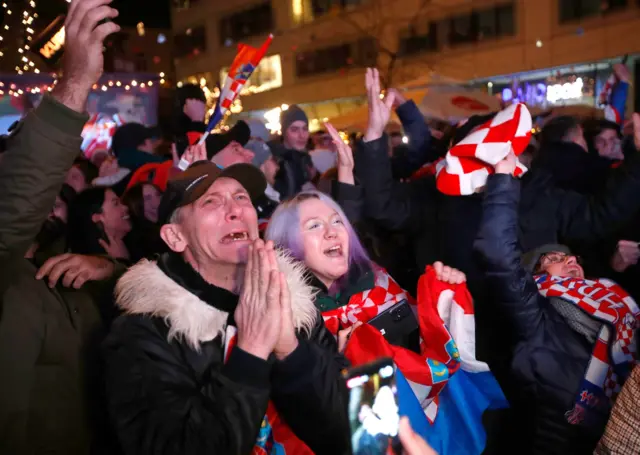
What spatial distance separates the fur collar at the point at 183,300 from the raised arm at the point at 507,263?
0.95m

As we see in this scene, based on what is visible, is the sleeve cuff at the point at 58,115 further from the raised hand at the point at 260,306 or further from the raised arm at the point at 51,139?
the raised hand at the point at 260,306

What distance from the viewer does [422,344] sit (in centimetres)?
279

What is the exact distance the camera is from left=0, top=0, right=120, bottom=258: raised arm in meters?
1.66

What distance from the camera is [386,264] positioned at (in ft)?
16.8

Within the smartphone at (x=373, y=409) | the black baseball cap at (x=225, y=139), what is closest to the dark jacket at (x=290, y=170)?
the black baseball cap at (x=225, y=139)

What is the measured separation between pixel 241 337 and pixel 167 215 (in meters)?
0.82

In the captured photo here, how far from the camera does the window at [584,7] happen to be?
20484 mm

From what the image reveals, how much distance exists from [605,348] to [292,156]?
154 inches

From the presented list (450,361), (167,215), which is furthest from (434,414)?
(167,215)

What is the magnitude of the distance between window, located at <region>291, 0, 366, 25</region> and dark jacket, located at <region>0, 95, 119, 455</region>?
30193 millimetres

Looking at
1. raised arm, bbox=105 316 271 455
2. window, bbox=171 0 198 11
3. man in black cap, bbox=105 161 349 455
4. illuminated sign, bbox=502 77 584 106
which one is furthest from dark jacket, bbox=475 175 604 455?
window, bbox=171 0 198 11

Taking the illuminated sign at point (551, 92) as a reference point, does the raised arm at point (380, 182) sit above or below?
above

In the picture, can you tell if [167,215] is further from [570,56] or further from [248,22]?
[248,22]

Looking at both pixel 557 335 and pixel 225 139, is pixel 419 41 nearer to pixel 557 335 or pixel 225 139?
pixel 225 139
